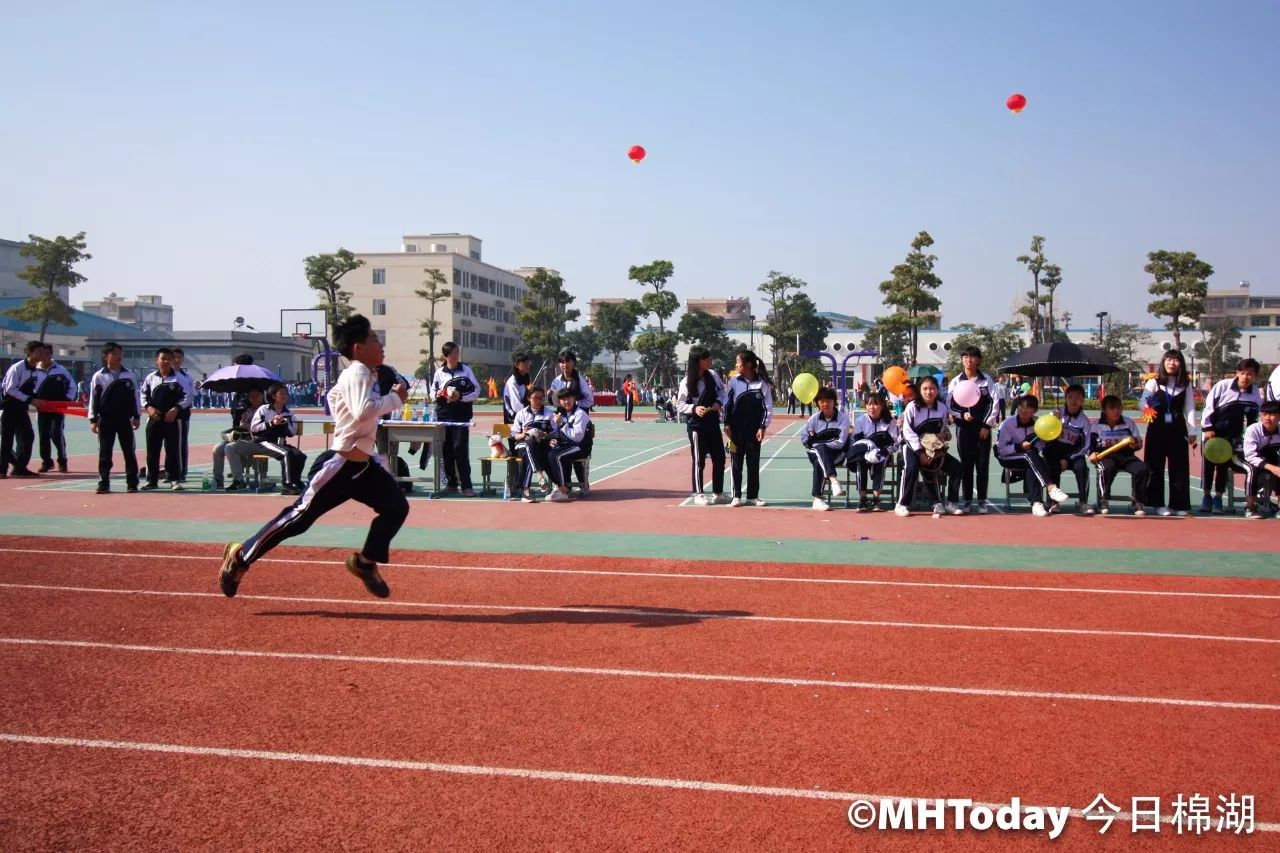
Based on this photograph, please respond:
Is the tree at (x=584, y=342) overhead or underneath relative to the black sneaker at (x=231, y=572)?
overhead

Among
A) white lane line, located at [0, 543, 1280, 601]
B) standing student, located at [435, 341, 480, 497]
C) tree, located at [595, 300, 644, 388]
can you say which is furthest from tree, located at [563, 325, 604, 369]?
white lane line, located at [0, 543, 1280, 601]

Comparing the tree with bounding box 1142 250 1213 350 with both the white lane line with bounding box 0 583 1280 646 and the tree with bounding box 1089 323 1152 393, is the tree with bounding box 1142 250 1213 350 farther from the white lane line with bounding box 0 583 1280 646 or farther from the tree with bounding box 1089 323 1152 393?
the white lane line with bounding box 0 583 1280 646

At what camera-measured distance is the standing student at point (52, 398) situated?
1752 cm

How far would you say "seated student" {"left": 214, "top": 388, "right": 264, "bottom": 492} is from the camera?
51.2ft

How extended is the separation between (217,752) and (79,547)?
6938mm

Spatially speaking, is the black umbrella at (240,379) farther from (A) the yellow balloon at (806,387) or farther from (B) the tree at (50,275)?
(B) the tree at (50,275)

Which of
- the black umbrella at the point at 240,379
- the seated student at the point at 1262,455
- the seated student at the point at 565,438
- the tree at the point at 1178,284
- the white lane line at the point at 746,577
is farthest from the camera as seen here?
the tree at the point at 1178,284

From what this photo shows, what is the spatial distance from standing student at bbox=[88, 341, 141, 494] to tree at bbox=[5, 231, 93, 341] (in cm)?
5632

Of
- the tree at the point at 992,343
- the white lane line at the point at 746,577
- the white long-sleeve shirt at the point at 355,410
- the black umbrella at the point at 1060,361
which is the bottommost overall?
the white lane line at the point at 746,577

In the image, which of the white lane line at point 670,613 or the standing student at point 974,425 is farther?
the standing student at point 974,425

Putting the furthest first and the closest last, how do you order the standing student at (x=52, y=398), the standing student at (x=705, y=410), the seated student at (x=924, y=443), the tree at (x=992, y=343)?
the tree at (x=992, y=343), the standing student at (x=52, y=398), the standing student at (x=705, y=410), the seated student at (x=924, y=443)

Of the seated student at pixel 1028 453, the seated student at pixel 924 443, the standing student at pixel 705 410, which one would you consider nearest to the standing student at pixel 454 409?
the standing student at pixel 705 410

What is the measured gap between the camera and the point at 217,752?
486 centimetres

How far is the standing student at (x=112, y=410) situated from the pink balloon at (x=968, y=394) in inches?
461
